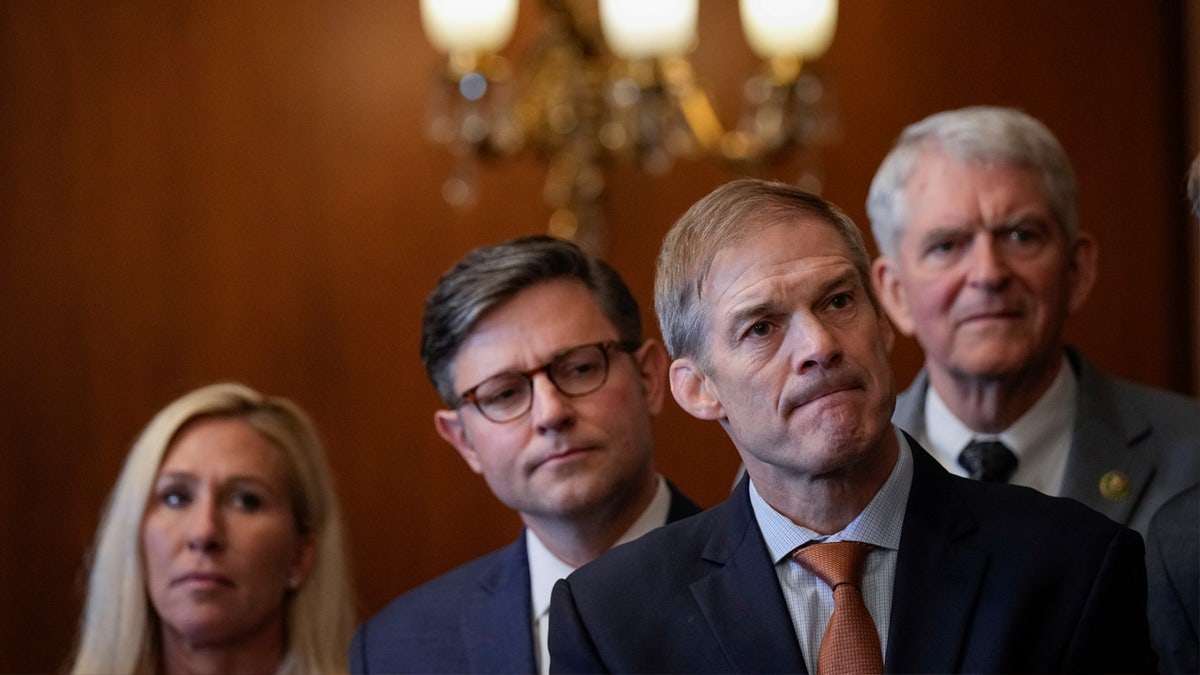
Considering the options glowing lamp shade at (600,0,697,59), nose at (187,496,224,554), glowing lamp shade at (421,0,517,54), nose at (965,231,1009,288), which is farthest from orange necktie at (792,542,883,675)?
glowing lamp shade at (421,0,517,54)

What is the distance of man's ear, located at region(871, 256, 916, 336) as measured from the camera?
2.93 meters

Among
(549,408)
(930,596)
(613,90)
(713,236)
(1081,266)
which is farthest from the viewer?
(613,90)

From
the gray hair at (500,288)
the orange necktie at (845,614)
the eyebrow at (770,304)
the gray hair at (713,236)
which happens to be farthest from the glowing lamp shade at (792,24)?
the orange necktie at (845,614)

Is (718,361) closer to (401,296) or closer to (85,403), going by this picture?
(401,296)

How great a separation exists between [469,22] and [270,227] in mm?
1326

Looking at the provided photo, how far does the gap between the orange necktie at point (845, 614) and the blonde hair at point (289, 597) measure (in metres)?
1.51

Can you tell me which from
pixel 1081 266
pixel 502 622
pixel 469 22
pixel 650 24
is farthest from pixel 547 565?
pixel 469 22

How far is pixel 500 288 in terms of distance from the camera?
269 cm

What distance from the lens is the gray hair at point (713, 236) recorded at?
1925 millimetres

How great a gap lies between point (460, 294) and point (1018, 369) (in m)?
1.02

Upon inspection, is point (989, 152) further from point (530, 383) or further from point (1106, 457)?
point (530, 383)

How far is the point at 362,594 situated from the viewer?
520cm

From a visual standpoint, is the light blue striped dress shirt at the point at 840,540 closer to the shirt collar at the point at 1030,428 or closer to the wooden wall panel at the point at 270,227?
the shirt collar at the point at 1030,428

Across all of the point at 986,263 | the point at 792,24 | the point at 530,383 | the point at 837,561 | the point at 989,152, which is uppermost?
the point at 792,24
